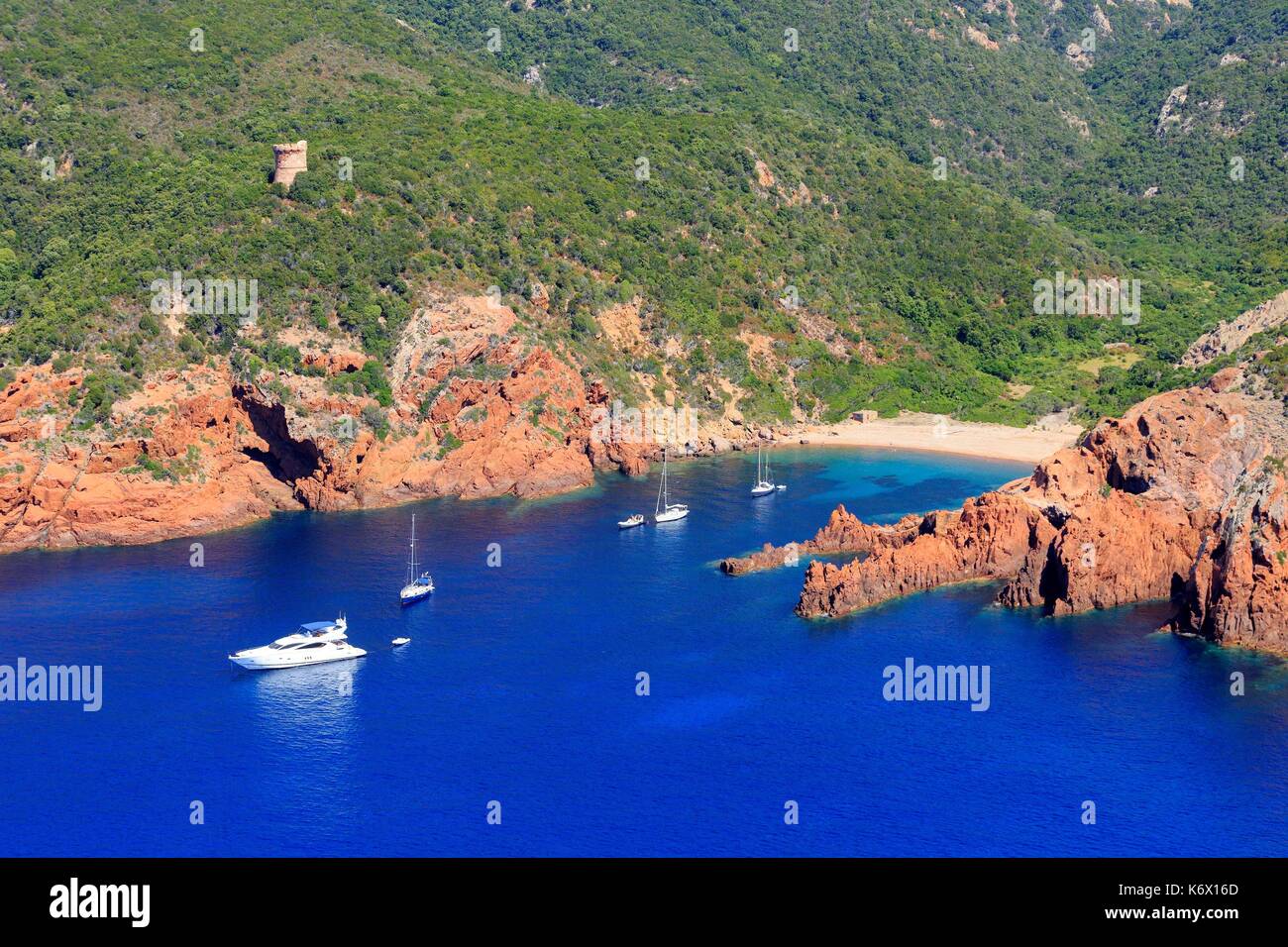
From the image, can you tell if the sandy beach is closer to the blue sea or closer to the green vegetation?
the green vegetation

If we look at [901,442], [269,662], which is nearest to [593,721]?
[269,662]

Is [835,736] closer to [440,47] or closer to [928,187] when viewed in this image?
[928,187]

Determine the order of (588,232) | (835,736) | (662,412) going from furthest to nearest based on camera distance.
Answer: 1. (588,232)
2. (662,412)
3. (835,736)

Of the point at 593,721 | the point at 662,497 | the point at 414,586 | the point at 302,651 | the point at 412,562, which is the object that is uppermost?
the point at 662,497

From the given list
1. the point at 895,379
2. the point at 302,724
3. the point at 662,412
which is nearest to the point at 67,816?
the point at 302,724

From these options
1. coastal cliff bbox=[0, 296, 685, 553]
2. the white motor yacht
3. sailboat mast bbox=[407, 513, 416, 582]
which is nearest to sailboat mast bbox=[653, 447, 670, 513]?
coastal cliff bbox=[0, 296, 685, 553]

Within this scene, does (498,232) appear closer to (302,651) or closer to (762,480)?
(762,480)

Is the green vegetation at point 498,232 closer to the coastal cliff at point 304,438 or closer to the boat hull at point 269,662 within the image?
the coastal cliff at point 304,438
